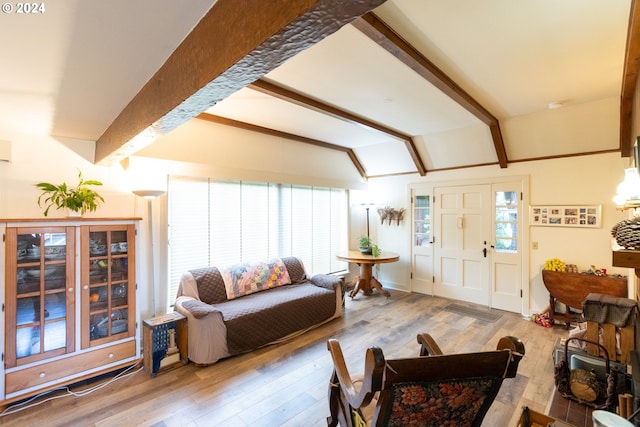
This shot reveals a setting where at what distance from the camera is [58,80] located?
63.7 inches

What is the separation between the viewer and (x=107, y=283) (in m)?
2.66

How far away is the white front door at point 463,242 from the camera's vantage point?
15.2 feet

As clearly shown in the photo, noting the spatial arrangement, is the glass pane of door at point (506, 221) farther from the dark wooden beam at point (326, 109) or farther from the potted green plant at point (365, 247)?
the potted green plant at point (365, 247)

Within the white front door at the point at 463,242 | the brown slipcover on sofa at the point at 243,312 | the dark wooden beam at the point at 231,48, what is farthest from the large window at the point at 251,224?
the dark wooden beam at the point at 231,48

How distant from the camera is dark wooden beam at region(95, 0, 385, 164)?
753mm

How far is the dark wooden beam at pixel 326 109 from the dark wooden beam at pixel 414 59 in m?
1.11

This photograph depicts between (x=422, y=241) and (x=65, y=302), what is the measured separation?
5073 mm

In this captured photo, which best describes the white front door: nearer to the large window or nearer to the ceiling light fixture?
the large window

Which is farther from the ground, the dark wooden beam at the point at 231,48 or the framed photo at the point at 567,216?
the dark wooden beam at the point at 231,48

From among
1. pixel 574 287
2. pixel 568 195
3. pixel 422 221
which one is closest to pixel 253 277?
pixel 422 221

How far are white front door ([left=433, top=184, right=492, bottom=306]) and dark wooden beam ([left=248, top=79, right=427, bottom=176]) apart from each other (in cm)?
97

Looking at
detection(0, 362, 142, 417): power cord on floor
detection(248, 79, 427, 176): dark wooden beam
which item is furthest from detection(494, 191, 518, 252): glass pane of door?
detection(0, 362, 142, 417): power cord on floor

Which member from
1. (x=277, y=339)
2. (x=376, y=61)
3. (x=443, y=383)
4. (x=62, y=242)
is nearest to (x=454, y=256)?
(x=277, y=339)

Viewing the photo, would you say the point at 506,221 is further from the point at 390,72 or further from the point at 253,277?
the point at 253,277
